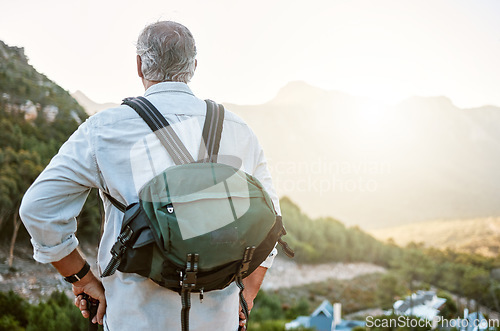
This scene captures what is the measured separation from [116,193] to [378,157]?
129 inches

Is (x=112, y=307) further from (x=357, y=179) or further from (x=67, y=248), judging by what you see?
(x=357, y=179)

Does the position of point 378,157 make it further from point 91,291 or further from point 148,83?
point 91,291

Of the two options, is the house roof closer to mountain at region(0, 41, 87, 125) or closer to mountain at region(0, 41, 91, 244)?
mountain at region(0, 41, 91, 244)

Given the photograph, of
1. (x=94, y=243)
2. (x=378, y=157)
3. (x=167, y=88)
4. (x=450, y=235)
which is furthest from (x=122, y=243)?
(x=450, y=235)

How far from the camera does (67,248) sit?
0.82 m

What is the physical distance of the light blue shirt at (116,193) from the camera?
2.55ft

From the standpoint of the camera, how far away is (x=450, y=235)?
379cm

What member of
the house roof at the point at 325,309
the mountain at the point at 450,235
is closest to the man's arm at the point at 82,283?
the house roof at the point at 325,309

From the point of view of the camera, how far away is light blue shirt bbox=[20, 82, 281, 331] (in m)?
0.78

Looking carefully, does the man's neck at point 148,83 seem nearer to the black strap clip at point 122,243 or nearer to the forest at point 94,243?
the black strap clip at point 122,243

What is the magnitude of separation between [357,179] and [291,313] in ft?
4.26

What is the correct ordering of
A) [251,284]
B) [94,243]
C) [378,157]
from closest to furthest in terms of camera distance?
[251,284]
[94,243]
[378,157]

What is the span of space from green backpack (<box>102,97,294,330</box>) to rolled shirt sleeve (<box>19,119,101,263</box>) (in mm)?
82

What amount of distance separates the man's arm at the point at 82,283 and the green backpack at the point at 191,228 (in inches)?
3.7
